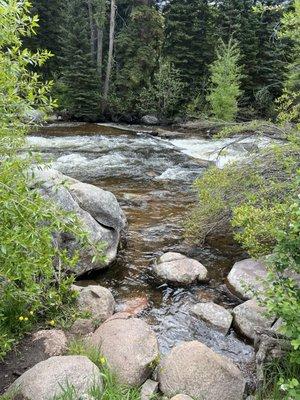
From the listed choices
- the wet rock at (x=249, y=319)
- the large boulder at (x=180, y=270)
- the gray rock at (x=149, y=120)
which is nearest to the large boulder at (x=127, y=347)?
the wet rock at (x=249, y=319)

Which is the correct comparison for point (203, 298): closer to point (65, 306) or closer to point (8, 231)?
point (65, 306)

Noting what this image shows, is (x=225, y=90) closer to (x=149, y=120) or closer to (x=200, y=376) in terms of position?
(x=149, y=120)

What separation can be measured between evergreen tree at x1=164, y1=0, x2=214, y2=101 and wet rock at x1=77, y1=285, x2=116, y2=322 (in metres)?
22.2

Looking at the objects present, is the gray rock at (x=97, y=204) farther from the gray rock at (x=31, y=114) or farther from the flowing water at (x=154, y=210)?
the gray rock at (x=31, y=114)

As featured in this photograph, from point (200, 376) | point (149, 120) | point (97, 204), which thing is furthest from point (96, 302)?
point (149, 120)

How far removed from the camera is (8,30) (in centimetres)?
282

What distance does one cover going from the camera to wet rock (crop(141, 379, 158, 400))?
349 centimetres

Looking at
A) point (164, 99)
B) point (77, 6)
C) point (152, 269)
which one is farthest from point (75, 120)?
point (152, 269)

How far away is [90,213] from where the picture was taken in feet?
21.1

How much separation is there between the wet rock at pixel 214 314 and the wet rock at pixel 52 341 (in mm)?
A: 1824

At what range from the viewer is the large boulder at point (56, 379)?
3.11 m

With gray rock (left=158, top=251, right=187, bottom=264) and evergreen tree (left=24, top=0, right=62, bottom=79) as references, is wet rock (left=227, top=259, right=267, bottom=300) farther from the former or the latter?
evergreen tree (left=24, top=0, right=62, bottom=79)

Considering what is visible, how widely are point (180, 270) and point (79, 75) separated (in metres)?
19.9

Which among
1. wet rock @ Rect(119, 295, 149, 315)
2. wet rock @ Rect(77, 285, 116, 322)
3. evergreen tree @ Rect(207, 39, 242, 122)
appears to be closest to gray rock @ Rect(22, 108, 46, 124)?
wet rock @ Rect(77, 285, 116, 322)
